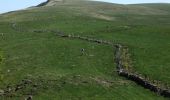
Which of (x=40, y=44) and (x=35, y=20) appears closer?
(x=40, y=44)

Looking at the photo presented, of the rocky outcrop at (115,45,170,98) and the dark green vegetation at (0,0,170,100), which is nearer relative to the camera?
the rocky outcrop at (115,45,170,98)

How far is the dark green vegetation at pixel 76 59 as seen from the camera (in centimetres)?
5384

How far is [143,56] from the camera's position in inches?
2852

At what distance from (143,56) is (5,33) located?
3970 centimetres

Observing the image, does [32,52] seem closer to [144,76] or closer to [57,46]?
[57,46]

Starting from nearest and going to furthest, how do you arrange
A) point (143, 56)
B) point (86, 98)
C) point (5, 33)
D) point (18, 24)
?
point (86, 98) < point (143, 56) < point (5, 33) < point (18, 24)

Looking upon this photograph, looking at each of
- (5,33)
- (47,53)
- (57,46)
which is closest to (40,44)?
(57,46)

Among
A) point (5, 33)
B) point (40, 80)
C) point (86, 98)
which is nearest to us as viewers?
point (86, 98)

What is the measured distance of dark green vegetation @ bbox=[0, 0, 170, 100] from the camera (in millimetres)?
53844

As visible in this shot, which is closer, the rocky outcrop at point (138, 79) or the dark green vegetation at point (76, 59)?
the rocky outcrop at point (138, 79)

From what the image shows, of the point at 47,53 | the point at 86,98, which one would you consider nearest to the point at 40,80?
the point at 86,98

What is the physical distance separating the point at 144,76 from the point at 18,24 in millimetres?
62394

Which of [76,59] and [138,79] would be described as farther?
[76,59]

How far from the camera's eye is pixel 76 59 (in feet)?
227
